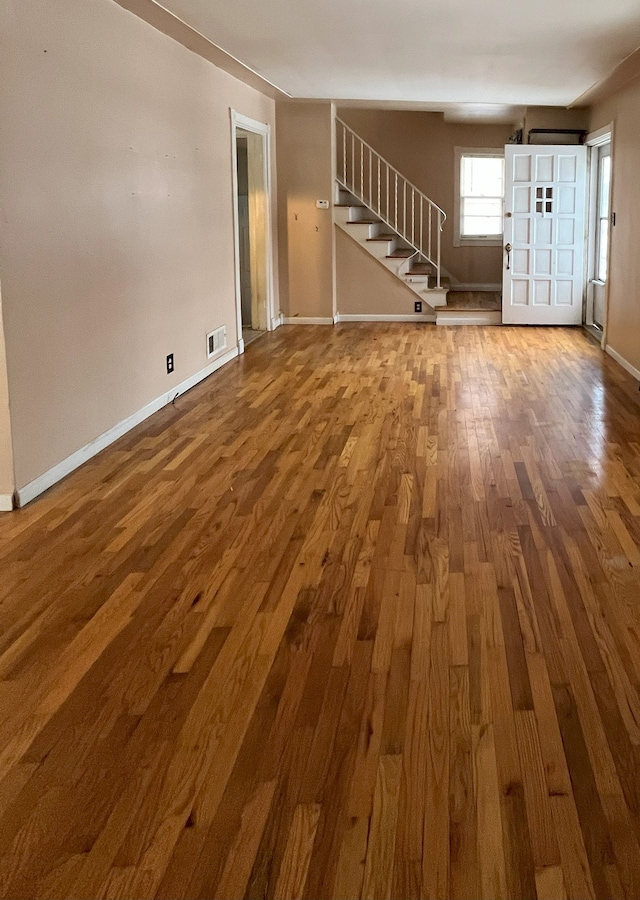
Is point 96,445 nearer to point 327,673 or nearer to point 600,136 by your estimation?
point 327,673

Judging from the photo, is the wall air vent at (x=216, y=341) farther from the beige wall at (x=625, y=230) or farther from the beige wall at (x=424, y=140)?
the beige wall at (x=424, y=140)

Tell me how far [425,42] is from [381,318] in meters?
4.99

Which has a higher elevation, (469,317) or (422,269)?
(422,269)

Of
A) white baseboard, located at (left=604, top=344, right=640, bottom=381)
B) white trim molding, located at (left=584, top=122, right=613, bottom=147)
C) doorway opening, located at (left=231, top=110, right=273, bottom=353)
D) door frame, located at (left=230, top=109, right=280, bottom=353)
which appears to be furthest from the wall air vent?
white trim molding, located at (left=584, top=122, right=613, bottom=147)

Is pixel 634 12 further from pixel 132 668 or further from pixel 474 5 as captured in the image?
pixel 132 668

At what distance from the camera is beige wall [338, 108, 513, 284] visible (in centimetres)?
1262

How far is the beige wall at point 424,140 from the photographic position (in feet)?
41.4

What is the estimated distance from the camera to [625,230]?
8219 millimetres

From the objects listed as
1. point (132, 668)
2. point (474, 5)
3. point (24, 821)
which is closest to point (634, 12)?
point (474, 5)

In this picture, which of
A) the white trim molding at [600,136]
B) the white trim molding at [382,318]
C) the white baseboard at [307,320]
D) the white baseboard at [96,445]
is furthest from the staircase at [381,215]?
the white baseboard at [96,445]

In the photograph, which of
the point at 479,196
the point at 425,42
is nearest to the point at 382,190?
the point at 479,196

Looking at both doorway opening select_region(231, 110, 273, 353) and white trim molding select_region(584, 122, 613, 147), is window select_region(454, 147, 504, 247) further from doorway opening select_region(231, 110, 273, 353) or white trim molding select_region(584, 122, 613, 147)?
doorway opening select_region(231, 110, 273, 353)

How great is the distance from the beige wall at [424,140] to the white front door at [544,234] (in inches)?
103

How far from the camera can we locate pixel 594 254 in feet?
34.3
